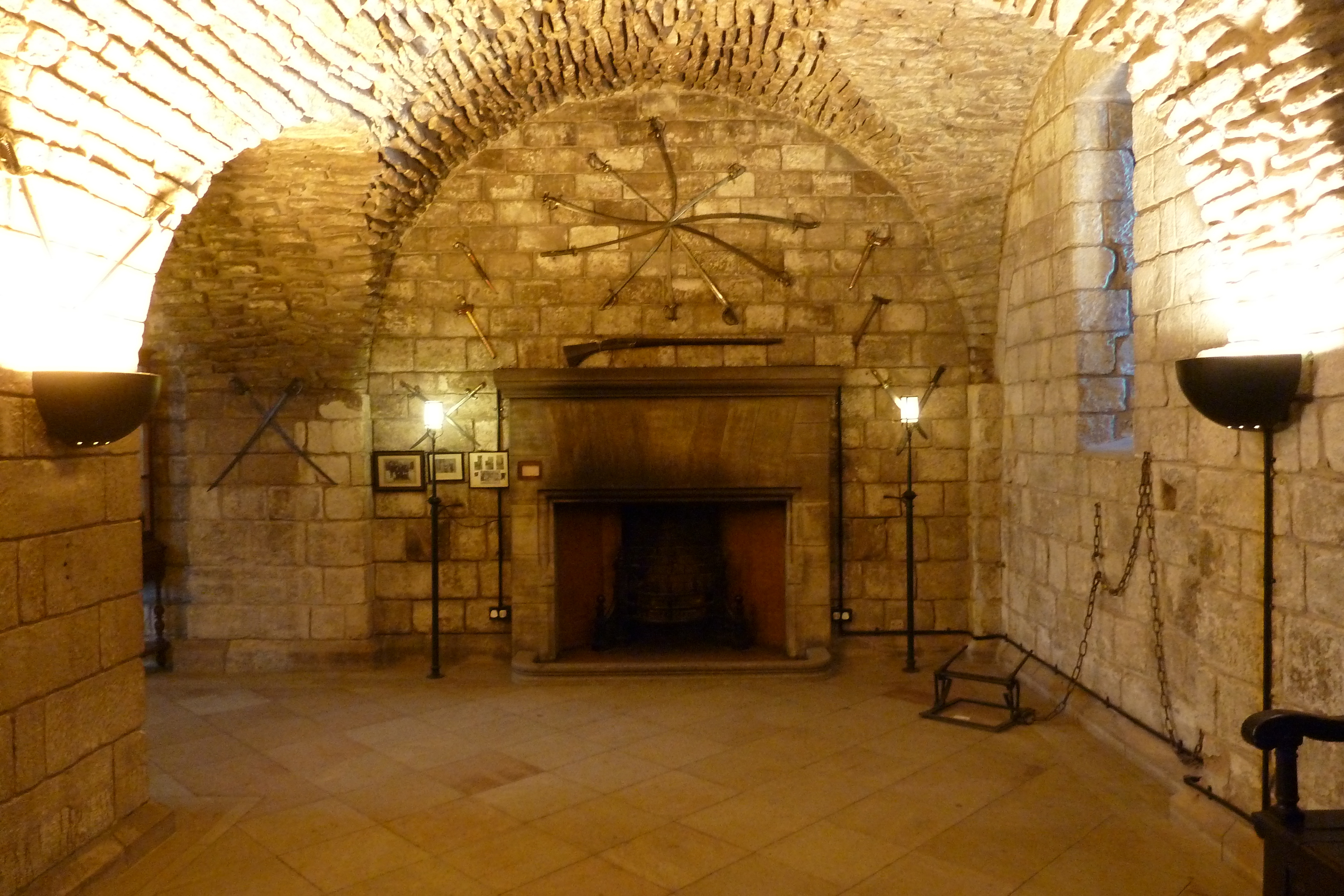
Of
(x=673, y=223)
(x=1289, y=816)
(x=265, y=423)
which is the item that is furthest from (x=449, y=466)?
(x=1289, y=816)

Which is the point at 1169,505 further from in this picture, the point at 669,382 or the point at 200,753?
the point at 200,753

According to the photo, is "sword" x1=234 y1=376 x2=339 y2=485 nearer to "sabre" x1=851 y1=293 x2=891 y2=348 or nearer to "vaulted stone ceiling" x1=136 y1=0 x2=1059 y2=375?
"vaulted stone ceiling" x1=136 y1=0 x2=1059 y2=375

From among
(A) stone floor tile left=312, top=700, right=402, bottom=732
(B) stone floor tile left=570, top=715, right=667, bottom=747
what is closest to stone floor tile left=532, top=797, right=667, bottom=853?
(B) stone floor tile left=570, top=715, right=667, bottom=747

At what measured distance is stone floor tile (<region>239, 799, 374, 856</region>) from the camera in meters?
3.24

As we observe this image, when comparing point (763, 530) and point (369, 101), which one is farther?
point (763, 530)

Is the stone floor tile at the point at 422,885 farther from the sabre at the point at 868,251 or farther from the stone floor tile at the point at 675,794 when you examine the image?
the sabre at the point at 868,251

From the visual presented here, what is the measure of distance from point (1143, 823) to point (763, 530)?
9.96 feet

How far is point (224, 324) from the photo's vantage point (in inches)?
210

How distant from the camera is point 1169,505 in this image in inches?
143

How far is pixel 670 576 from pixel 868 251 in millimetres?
2502

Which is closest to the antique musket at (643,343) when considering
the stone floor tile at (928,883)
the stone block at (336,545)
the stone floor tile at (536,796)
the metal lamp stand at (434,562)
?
the metal lamp stand at (434,562)

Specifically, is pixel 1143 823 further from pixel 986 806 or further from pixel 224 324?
pixel 224 324

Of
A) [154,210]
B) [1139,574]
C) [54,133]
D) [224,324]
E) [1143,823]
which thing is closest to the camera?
[54,133]

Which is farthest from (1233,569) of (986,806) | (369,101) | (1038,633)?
(369,101)
